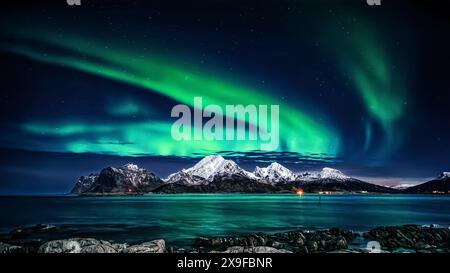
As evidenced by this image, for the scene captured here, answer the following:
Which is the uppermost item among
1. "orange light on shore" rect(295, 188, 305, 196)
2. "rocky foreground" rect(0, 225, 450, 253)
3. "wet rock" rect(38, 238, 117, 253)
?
"wet rock" rect(38, 238, 117, 253)

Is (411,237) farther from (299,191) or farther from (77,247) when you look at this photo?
Result: (299,191)

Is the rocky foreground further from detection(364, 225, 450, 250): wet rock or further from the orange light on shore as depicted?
the orange light on shore

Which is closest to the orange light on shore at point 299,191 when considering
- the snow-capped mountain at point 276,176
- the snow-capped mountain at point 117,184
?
the snow-capped mountain at point 276,176

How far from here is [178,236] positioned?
51.2 ft

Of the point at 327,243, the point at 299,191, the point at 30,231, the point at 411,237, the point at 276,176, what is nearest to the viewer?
the point at 327,243

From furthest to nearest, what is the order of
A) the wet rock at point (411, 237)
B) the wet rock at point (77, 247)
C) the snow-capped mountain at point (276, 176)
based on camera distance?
the snow-capped mountain at point (276, 176) → the wet rock at point (411, 237) → the wet rock at point (77, 247)

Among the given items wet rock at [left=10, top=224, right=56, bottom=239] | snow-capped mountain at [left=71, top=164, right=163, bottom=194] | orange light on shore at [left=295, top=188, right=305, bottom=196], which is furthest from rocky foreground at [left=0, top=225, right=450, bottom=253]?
snow-capped mountain at [left=71, top=164, right=163, bottom=194]

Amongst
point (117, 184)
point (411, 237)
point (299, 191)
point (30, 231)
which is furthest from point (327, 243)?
point (117, 184)

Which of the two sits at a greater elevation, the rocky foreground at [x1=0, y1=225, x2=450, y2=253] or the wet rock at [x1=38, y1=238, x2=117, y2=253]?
the wet rock at [x1=38, y1=238, x2=117, y2=253]

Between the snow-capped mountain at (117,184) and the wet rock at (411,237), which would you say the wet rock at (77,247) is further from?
the snow-capped mountain at (117,184)

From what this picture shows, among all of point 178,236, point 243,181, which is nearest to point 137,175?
point 243,181

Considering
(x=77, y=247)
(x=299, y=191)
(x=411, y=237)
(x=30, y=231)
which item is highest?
(x=77, y=247)
